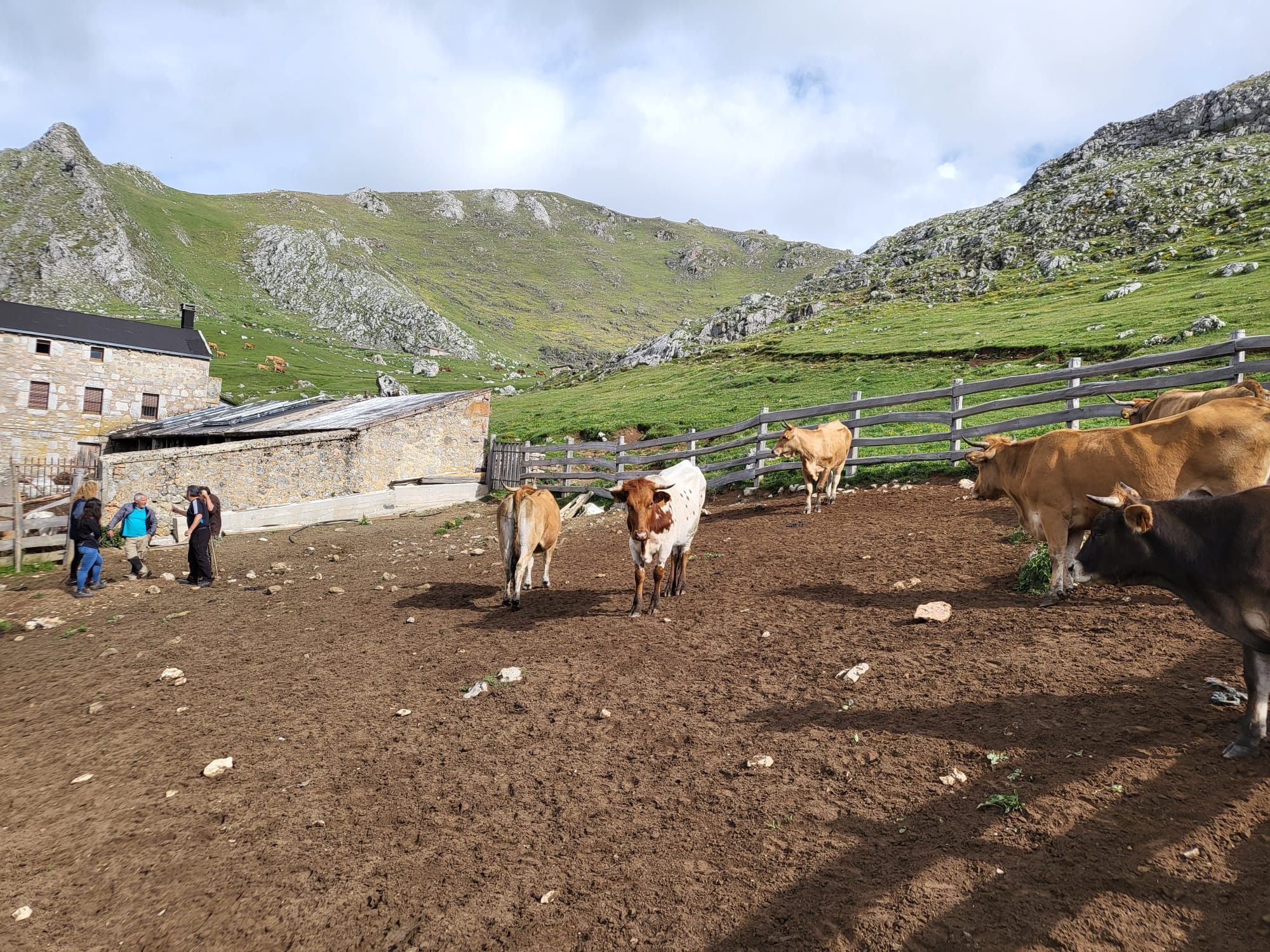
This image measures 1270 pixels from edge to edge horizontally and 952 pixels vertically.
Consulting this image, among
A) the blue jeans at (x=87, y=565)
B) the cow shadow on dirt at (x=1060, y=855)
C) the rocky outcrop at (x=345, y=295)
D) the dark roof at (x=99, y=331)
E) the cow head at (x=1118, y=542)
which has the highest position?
the rocky outcrop at (x=345, y=295)

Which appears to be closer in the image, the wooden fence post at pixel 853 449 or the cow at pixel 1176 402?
the cow at pixel 1176 402

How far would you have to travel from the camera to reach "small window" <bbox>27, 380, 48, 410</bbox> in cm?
3866

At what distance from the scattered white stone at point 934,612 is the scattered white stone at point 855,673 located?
1.18 metres

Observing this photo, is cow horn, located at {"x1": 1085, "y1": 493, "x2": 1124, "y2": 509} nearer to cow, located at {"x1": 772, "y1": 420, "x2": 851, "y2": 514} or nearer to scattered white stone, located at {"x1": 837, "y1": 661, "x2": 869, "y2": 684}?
scattered white stone, located at {"x1": 837, "y1": 661, "x2": 869, "y2": 684}

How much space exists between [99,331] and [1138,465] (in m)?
53.5

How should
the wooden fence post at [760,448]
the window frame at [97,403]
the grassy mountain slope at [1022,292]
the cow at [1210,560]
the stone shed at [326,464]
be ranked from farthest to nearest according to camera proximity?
1. the window frame at [97,403]
2. the grassy mountain slope at [1022,292]
3. the stone shed at [326,464]
4. the wooden fence post at [760,448]
5. the cow at [1210,560]

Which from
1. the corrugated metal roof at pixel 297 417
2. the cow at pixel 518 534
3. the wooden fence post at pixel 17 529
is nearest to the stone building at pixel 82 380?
the corrugated metal roof at pixel 297 417

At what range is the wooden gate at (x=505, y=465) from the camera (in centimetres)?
2489

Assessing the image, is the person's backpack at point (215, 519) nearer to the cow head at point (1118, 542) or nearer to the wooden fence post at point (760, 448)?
the wooden fence post at point (760, 448)

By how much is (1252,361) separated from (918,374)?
1911 cm

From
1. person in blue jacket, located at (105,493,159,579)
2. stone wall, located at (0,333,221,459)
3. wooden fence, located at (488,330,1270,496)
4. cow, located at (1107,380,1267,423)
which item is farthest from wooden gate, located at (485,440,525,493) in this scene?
stone wall, located at (0,333,221,459)

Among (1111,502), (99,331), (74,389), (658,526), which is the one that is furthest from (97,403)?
(1111,502)

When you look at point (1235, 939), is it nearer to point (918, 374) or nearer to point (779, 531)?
point (779, 531)

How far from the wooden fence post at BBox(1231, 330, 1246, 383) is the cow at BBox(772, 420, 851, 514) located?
20.8 ft
